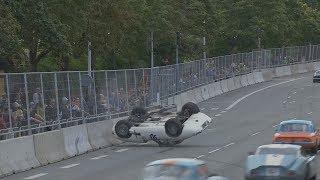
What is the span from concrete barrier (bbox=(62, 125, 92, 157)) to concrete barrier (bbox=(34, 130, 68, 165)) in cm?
40

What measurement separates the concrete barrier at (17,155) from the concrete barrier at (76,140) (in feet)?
8.86

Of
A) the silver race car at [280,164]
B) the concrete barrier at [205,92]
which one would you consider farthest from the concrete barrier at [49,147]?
the concrete barrier at [205,92]

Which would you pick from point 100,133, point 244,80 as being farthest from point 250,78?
point 100,133

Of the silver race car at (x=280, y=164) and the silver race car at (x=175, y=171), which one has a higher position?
the silver race car at (x=175, y=171)

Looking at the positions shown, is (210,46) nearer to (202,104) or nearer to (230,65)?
(230,65)

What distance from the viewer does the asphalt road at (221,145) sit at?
71.5 ft

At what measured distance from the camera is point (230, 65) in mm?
67750

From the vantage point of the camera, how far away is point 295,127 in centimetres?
2702

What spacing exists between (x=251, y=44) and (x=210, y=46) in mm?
6042

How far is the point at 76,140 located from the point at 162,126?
11.9ft

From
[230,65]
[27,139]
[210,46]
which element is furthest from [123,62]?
[27,139]

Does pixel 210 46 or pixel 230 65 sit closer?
pixel 230 65

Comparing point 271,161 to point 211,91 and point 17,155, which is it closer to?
point 17,155

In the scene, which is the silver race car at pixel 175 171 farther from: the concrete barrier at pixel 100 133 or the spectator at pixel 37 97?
the concrete barrier at pixel 100 133
